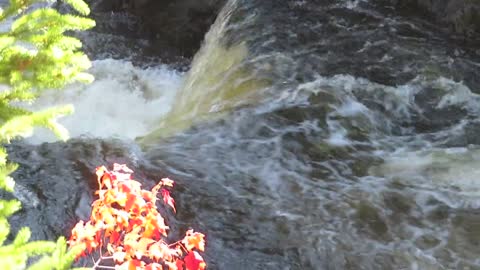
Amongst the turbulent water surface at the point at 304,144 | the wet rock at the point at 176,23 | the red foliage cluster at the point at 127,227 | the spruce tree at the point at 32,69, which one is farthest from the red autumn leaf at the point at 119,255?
the wet rock at the point at 176,23

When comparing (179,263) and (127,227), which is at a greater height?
(127,227)

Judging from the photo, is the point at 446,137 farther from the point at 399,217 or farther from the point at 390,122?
the point at 399,217

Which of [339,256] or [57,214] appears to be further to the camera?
[57,214]

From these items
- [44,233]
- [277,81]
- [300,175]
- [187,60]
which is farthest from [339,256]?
[187,60]

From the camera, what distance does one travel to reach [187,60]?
32.1ft

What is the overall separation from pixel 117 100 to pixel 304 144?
358 cm

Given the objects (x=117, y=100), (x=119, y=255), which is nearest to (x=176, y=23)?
(x=117, y=100)

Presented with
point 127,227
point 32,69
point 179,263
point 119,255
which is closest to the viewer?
point 32,69

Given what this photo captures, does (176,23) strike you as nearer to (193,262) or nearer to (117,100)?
(117,100)

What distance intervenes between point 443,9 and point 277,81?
295cm

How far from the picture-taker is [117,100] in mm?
7980

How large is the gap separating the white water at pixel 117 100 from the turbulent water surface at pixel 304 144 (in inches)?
1.4

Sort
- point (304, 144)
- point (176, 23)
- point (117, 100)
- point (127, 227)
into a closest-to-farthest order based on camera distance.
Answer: point (127, 227), point (304, 144), point (117, 100), point (176, 23)

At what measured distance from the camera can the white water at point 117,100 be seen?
7027mm
